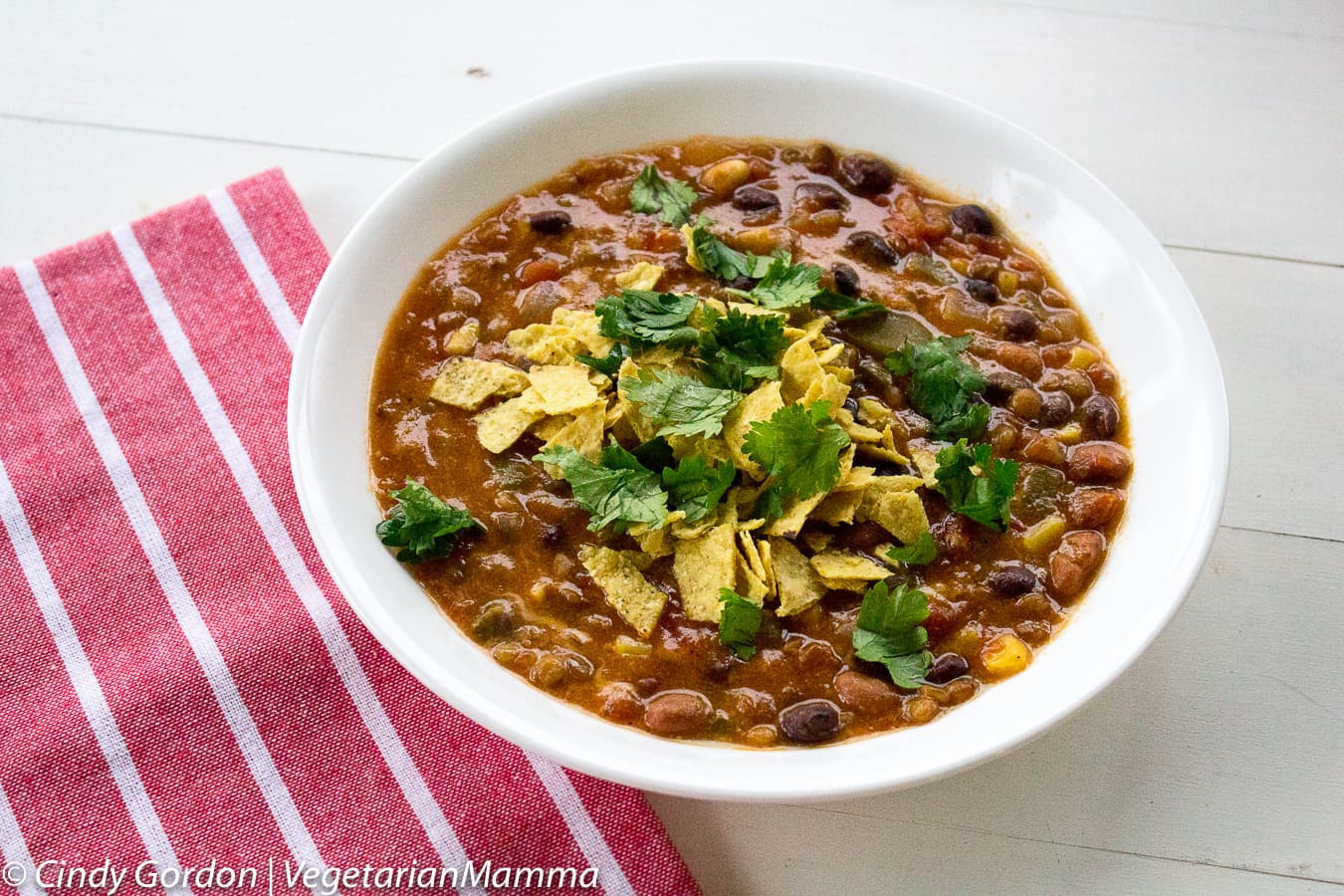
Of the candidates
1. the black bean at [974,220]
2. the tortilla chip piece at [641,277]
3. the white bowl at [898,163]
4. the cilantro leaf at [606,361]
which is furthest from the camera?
the black bean at [974,220]

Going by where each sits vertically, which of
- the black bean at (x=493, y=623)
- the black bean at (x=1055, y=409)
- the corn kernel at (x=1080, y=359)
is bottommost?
the black bean at (x=493, y=623)

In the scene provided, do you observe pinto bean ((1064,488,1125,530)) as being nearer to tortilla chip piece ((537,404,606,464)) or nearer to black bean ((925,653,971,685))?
black bean ((925,653,971,685))

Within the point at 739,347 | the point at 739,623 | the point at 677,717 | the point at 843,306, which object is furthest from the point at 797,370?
the point at 677,717

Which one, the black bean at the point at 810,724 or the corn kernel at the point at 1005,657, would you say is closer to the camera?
the black bean at the point at 810,724

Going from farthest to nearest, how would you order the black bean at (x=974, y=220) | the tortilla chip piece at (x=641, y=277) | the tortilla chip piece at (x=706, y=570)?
the black bean at (x=974, y=220)
the tortilla chip piece at (x=641, y=277)
the tortilla chip piece at (x=706, y=570)

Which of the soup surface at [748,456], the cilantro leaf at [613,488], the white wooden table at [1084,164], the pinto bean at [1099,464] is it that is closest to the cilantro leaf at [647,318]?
the soup surface at [748,456]

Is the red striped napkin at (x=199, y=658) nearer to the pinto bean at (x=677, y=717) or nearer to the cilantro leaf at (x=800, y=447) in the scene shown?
the pinto bean at (x=677, y=717)

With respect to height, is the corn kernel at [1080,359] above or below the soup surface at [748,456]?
above

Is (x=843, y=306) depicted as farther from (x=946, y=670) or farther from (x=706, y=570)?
(x=946, y=670)
